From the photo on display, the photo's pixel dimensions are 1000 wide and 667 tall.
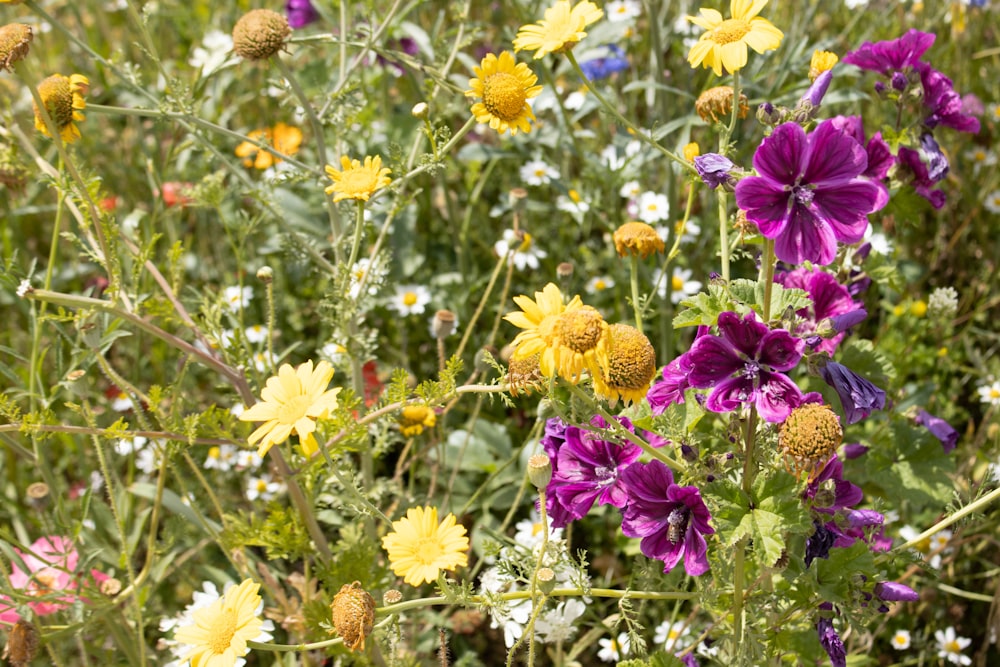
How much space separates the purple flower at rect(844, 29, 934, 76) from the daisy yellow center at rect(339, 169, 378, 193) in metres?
0.92

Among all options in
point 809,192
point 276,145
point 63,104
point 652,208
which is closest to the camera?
point 809,192

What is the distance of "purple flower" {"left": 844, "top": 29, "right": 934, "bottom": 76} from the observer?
63.7 inches

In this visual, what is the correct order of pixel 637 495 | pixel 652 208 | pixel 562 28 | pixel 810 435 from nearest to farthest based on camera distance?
pixel 810 435, pixel 637 495, pixel 562 28, pixel 652 208

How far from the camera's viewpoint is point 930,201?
1.68 meters

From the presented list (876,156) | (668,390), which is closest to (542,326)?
(668,390)

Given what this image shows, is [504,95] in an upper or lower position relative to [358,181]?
upper

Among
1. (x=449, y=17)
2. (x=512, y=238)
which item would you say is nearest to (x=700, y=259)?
(x=512, y=238)

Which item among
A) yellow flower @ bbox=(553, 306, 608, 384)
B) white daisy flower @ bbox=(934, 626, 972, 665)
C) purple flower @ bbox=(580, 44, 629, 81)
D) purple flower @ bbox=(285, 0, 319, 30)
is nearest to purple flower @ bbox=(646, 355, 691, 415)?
yellow flower @ bbox=(553, 306, 608, 384)

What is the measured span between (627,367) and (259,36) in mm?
894

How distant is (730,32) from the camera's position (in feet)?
4.17

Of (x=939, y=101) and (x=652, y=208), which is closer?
(x=939, y=101)

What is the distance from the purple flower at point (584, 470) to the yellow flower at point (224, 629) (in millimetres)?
454

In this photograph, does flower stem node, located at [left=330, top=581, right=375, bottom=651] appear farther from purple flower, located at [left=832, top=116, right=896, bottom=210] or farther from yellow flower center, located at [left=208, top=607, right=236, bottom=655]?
purple flower, located at [left=832, top=116, right=896, bottom=210]

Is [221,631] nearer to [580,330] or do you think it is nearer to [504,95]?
[580,330]
